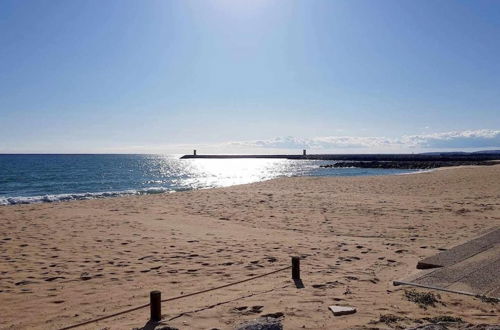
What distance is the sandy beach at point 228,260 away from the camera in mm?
5035

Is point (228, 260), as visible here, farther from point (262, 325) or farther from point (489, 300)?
point (489, 300)

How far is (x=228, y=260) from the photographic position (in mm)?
8234

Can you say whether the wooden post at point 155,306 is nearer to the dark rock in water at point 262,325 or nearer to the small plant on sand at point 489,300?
the dark rock in water at point 262,325

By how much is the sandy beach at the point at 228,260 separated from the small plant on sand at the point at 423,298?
0.09 meters

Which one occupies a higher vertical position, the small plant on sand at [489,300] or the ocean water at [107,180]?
the small plant on sand at [489,300]

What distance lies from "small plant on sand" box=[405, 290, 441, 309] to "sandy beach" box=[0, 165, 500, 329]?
0.31ft

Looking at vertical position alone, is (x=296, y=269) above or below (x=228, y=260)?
above

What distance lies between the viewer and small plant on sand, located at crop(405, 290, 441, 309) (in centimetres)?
503

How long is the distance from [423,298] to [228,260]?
13.4ft

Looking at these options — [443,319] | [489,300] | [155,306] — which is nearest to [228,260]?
[155,306]

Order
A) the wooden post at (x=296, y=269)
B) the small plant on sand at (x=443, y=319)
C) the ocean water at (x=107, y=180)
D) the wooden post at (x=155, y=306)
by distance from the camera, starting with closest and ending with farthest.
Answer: the small plant on sand at (x=443, y=319) → the wooden post at (x=155, y=306) → the wooden post at (x=296, y=269) → the ocean water at (x=107, y=180)

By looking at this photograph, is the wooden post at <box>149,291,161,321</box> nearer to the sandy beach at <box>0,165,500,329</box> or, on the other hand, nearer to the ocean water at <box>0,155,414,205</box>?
the sandy beach at <box>0,165,500,329</box>

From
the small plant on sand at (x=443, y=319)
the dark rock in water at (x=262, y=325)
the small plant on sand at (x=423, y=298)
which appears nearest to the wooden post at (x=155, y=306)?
the dark rock in water at (x=262, y=325)

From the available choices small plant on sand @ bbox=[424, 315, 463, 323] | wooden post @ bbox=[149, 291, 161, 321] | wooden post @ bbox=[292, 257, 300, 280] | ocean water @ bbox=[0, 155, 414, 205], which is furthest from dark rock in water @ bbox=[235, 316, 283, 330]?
ocean water @ bbox=[0, 155, 414, 205]
